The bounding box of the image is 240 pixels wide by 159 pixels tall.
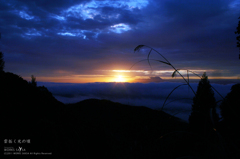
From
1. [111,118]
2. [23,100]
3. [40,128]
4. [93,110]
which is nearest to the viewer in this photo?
[40,128]

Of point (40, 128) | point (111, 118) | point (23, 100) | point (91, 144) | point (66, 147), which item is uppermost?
point (23, 100)

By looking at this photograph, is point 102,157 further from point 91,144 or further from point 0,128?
point 0,128

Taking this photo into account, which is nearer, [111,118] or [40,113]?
[40,113]

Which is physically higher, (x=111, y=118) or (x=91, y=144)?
(x=91, y=144)

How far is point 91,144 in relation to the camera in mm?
4406

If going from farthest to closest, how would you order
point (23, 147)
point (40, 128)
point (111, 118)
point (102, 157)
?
point (111, 118), point (102, 157), point (40, 128), point (23, 147)

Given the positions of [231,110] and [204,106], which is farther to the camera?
[204,106]

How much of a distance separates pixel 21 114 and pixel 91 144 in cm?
216

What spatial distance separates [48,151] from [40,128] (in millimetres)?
596

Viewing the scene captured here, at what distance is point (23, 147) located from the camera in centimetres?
295

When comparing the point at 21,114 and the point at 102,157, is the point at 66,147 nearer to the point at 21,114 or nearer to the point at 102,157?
the point at 102,157

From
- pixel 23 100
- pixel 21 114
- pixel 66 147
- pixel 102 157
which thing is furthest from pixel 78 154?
pixel 23 100

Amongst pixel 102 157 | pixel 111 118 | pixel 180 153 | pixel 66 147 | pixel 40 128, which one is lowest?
pixel 111 118

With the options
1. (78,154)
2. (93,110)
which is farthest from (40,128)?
(93,110)
